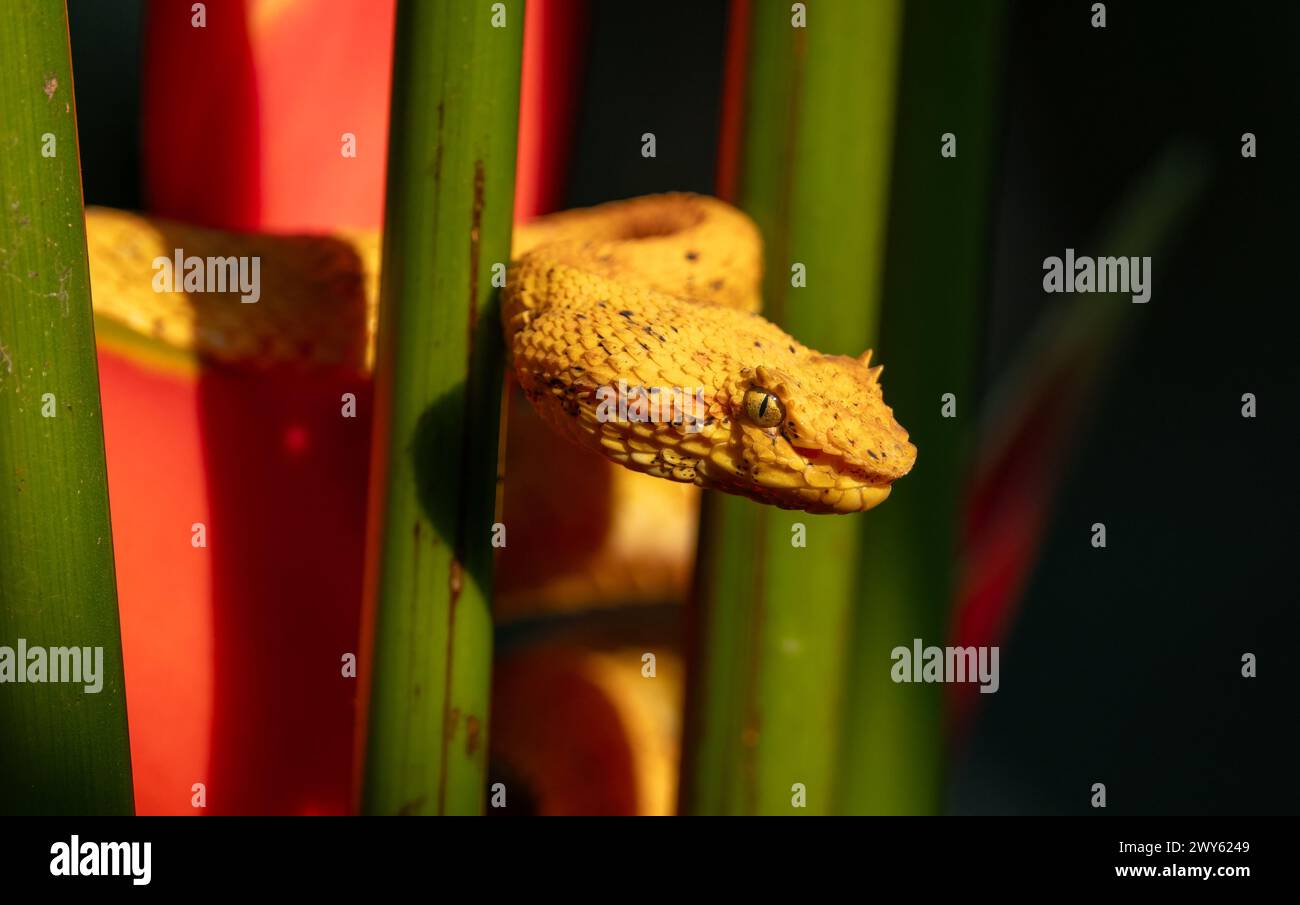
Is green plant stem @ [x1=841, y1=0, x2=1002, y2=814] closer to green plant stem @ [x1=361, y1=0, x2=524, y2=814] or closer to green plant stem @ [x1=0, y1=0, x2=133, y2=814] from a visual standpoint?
green plant stem @ [x1=361, y1=0, x2=524, y2=814]

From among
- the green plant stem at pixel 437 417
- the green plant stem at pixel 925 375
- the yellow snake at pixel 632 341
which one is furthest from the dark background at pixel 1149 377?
the green plant stem at pixel 437 417

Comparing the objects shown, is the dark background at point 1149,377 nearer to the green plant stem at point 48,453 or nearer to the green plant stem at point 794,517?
the green plant stem at point 794,517

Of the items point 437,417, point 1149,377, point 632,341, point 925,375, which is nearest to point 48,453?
point 437,417

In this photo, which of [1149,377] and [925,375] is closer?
[925,375]

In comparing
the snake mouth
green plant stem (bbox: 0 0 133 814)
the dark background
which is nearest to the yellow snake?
the snake mouth

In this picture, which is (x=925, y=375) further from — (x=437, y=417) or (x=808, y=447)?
(x=437, y=417)
